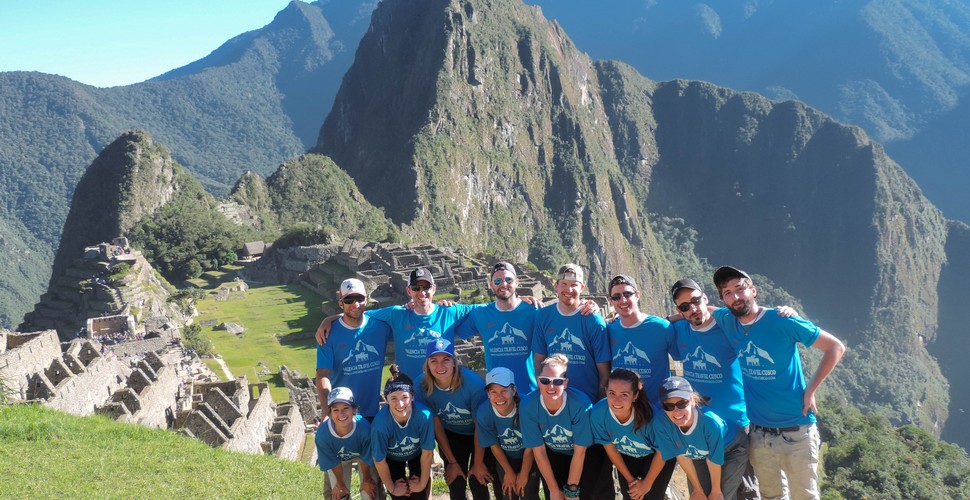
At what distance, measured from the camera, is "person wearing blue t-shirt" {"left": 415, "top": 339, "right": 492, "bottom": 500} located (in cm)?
717

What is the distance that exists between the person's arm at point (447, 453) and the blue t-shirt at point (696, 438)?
84.7 inches

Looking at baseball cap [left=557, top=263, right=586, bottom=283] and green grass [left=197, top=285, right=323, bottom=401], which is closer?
baseball cap [left=557, top=263, right=586, bottom=283]

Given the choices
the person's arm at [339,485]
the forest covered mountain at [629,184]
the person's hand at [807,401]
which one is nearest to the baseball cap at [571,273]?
the person's hand at [807,401]

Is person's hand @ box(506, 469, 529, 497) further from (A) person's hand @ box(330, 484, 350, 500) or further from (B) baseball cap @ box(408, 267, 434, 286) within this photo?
(B) baseball cap @ box(408, 267, 434, 286)

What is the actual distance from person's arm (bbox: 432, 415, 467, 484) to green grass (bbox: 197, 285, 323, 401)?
16465 mm

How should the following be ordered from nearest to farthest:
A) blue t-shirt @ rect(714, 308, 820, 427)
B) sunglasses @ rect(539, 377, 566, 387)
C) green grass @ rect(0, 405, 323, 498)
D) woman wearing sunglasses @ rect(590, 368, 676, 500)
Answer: woman wearing sunglasses @ rect(590, 368, 676, 500) < sunglasses @ rect(539, 377, 566, 387) < blue t-shirt @ rect(714, 308, 820, 427) < green grass @ rect(0, 405, 323, 498)

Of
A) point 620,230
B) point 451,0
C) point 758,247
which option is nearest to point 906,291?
point 758,247

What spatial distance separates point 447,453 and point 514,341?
4.41 ft

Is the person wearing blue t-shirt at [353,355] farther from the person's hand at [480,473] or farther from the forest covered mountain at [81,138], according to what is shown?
the forest covered mountain at [81,138]

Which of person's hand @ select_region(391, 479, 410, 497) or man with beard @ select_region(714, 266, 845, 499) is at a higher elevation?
man with beard @ select_region(714, 266, 845, 499)

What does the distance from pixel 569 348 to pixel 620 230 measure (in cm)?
13738

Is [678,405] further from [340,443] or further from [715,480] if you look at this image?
[340,443]

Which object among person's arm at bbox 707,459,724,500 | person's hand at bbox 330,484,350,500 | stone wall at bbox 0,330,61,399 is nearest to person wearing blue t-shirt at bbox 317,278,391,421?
person's hand at bbox 330,484,350,500

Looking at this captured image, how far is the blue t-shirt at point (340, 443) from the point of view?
23.7ft
